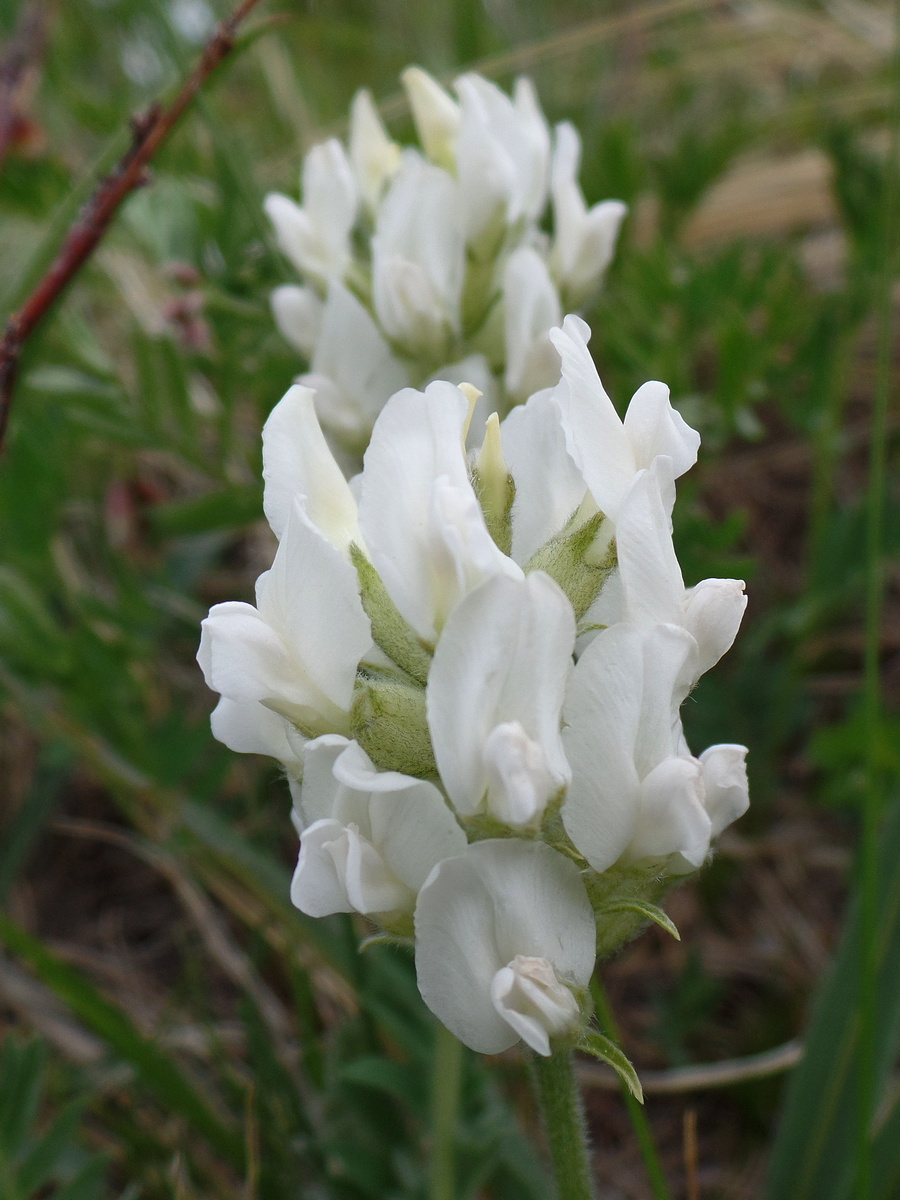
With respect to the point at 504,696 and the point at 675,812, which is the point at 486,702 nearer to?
the point at 504,696

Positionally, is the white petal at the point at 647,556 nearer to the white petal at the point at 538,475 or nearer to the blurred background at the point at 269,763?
the white petal at the point at 538,475

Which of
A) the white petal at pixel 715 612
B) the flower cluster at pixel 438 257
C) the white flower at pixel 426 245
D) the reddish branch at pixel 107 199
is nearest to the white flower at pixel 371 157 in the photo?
the flower cluster at pixel 438 257

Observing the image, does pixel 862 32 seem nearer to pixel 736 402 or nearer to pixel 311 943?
pixel 736 402

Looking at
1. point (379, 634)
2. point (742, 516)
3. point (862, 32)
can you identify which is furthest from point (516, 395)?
point (862, 32)

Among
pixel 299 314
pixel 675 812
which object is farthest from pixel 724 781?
pixel 299 314

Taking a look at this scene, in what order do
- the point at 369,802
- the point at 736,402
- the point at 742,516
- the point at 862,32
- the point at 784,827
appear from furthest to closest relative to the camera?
the point at 862,32
the point at 784,827
the point at 736,402
the point at 742,516
the point at 369,802

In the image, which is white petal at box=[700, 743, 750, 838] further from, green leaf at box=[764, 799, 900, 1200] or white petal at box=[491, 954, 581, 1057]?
green leaf at box=[764, 799, 900, 1200]

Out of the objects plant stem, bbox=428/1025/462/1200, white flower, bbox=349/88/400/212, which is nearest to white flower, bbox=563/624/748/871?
plant stem, bbox=428/1025/462/1200

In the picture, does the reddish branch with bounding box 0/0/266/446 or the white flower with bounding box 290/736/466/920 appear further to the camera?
the reddish branch with bounding box 0/0/266/446
